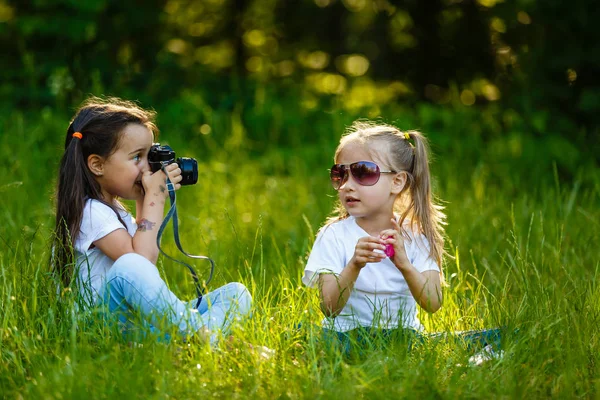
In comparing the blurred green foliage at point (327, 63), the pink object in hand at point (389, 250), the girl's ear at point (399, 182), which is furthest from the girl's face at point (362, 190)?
the blurred green foliage at point (327, 63)

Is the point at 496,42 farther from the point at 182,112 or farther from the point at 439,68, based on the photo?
the point at 182,112

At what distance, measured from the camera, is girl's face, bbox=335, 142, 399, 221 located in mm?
3207

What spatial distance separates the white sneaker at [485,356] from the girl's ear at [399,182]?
2.30 feet

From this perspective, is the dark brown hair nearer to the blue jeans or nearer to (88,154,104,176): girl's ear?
(88,154,104,176): girl's ear

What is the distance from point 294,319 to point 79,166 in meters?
1.05

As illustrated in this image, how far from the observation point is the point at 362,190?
3197mm

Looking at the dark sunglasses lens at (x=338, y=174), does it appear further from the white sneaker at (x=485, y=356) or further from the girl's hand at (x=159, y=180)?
the white sneaker at (x=485, y=356)

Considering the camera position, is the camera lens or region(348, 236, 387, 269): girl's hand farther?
the camera lens

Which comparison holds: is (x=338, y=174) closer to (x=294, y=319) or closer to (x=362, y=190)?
(x=362, y=190)

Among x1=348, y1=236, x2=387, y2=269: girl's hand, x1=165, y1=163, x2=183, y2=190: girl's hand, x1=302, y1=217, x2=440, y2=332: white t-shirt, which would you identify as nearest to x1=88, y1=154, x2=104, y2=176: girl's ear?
x1=165, y1=163, x2=183, y2=190: girl's hand

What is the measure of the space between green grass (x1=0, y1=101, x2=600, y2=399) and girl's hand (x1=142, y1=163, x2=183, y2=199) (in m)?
0.42

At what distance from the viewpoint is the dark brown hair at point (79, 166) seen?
327cm

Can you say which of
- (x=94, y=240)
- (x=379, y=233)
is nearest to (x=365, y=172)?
(x=379, y=233)

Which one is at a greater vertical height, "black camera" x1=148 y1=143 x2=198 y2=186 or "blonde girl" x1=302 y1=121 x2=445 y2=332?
"black camera" x1=148 y1=143 x2=198 y2=186
